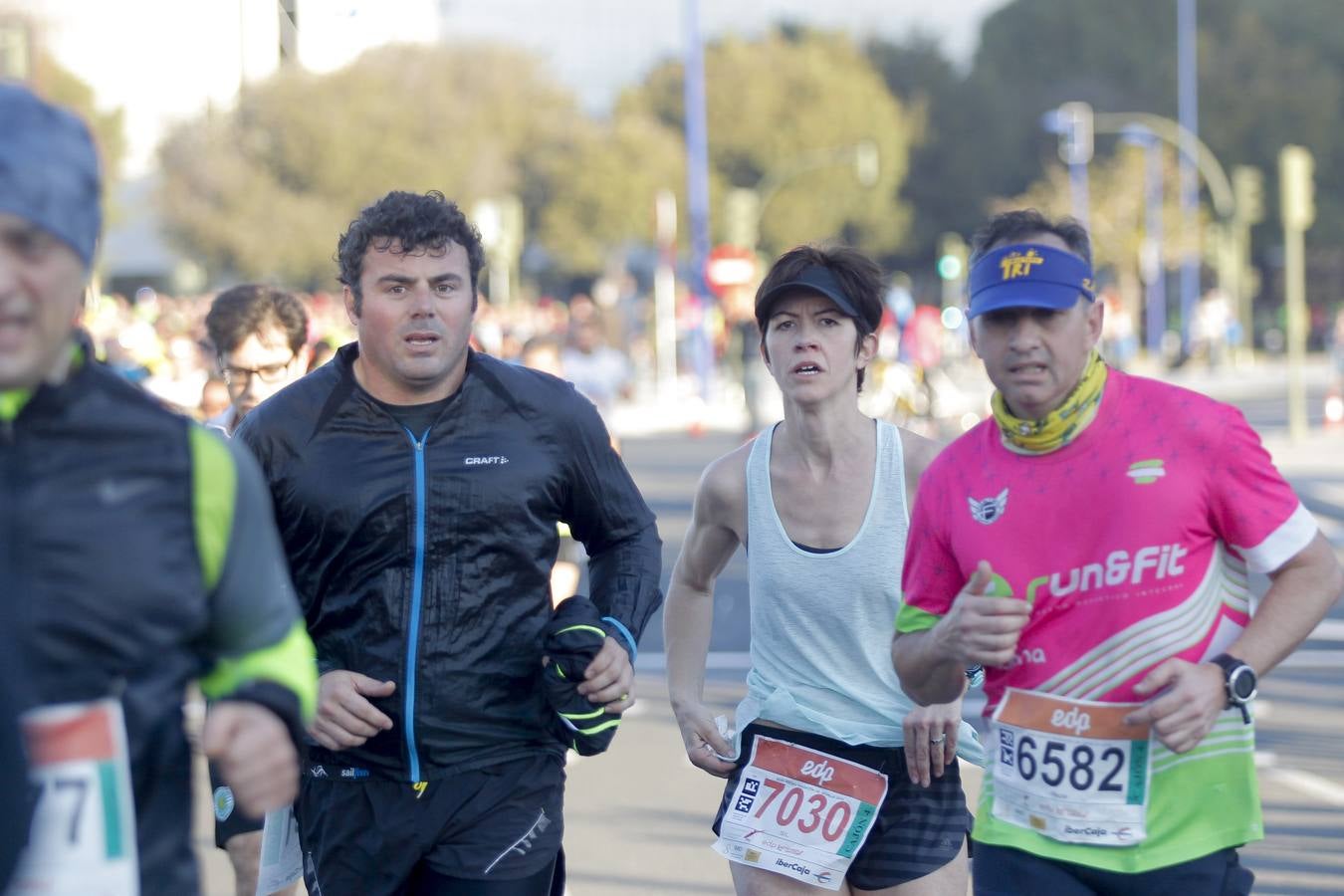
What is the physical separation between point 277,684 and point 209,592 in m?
0.15

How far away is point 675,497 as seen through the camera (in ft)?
65.2

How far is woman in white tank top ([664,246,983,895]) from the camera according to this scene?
4.81 m

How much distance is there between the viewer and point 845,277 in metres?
5.02

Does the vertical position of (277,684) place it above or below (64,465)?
below

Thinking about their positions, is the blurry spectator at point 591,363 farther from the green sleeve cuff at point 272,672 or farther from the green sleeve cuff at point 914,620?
Answer: the green sleeve cuff at point 272,672

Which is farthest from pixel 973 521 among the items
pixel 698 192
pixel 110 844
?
pixel 698 192

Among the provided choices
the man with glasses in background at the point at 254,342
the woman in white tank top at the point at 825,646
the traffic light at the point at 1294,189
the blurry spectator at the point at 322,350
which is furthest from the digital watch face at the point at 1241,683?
the traffic light at the point at 1294,189

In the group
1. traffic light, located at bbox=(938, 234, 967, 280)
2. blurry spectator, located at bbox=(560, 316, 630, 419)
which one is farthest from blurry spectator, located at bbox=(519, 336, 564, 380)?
traffic light, located at bbox=(938, 234, 967, 280)

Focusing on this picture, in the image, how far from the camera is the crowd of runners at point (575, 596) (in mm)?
2551

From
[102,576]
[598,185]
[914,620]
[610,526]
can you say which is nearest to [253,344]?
[610,526]

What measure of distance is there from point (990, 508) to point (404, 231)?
1460mm

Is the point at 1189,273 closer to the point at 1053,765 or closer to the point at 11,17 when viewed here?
the point at 11,17

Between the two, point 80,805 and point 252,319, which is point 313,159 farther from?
point 80,805

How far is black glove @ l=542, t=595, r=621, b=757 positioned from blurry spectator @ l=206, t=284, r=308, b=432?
6.32ft
